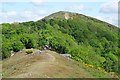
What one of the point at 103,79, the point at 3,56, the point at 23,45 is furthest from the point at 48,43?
the point at 103,79

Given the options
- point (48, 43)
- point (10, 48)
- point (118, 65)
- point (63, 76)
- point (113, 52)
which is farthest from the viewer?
point (113, 52)

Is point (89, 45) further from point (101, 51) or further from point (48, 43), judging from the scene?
point (48, 43)

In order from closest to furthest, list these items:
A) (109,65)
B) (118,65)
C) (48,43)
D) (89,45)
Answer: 1. (118,65)
2. (109,65)
3. (48,43)
4. (89,45)

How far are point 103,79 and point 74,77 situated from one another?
8479 mm

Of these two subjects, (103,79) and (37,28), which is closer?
(103,79)

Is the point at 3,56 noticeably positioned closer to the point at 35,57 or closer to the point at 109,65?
the point at 109,65

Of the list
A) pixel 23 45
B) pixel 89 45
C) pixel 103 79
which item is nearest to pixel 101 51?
pixel 89 45

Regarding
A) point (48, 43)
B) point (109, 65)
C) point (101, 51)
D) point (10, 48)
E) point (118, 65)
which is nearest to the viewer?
point (118, 65)

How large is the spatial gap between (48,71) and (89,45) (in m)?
151

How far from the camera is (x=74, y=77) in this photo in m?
42.9

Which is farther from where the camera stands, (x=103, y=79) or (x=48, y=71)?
(x=103, y=79)

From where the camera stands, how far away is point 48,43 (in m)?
146

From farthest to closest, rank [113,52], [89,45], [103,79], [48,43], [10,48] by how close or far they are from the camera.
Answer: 1. [89,45]
2. [113,52]
3. [48,43]
4. [10,48]
5. [103,79]

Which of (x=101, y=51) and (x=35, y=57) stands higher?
(x=35, y=57)
